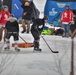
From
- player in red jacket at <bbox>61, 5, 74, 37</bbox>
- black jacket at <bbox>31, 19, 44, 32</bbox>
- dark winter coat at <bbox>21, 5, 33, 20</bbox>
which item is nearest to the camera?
black jacket at <bbox>31, 19, 44, 32</bbox>

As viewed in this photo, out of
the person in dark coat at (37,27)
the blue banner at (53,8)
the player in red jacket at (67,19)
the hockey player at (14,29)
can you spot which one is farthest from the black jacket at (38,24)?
the blue banner at (53,8)

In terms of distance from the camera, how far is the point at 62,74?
990cm

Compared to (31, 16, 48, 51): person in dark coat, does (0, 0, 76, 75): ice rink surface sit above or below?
below

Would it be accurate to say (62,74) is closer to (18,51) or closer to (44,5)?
(18,51)

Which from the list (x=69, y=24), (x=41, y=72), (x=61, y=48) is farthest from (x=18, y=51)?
(x=69, y=24)

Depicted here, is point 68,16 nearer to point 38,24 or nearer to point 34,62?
point 38,24

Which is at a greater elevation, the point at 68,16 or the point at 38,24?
the point at 38,24

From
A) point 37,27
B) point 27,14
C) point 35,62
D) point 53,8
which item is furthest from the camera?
point 53,8

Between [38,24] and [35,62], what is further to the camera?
[38,24]

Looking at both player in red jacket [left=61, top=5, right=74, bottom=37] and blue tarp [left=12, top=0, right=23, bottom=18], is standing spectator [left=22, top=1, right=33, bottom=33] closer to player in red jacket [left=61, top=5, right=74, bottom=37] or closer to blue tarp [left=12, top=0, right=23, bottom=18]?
player in red jacket [left=61, top=5, right=74, bottom=37]

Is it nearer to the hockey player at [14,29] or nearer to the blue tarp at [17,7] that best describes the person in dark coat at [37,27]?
the hockey player at [14,29]

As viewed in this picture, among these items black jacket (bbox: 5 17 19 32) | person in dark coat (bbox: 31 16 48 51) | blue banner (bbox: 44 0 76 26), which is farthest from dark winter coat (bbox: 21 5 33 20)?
black jacket (bbox: 5 17 19 32)

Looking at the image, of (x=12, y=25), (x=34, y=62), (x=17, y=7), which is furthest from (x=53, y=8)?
(x=34, y=62)

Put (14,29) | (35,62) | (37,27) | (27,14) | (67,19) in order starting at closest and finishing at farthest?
(35,62)
(14,29)
(37,27)
(67,19)
(27,14)
